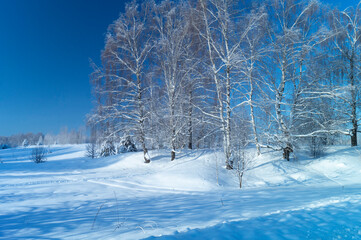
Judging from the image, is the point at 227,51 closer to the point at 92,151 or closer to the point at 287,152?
the point at 287,152

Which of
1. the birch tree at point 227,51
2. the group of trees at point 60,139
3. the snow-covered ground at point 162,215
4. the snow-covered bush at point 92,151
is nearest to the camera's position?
the snow-covered ground at point 162,215

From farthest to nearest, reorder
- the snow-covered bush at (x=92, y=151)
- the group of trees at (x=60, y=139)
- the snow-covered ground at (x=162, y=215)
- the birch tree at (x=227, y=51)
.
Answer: the group of trees at (x=60, y=139), the snow-covered bush at (x=92, y=151), the birch tree at (x=227, y=51), the snow-covered ground at (x=162, y=215)

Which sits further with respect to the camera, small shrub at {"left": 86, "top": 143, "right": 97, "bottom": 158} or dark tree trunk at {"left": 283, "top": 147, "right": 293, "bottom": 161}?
small shrub at {"left": 86, "top": 143, "right": 97, "bottom": 158}

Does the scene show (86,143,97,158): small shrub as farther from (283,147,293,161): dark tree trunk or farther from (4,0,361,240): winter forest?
(283,147,293,161): dark tree trunk

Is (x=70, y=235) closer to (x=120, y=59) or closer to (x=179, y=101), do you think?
(x=179, y=101)

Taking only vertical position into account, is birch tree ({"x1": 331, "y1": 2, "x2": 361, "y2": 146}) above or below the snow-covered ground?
above

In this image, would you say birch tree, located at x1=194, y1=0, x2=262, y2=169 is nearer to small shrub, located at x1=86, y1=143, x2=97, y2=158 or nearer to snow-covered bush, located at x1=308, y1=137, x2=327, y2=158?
snow-covered bush, located at x1=308, y1=137, x2=327, y2=158

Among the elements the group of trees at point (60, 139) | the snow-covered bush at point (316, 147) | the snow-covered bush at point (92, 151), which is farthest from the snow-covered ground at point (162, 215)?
the group of trees at point (60, 139)

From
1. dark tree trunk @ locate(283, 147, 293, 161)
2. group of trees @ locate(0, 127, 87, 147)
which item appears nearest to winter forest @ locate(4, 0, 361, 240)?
dark tree trunk @ locate(283, 147, 293, 161)

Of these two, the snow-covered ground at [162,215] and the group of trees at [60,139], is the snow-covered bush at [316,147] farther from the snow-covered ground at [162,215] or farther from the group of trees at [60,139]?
the group of trees at [60,139]

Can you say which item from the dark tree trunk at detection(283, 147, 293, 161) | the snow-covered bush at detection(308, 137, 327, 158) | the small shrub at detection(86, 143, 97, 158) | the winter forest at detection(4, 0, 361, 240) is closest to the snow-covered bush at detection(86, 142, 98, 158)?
the small shrub at detection(86, 143, 97, 158)

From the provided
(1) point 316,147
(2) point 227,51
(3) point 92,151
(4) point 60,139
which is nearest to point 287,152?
(1) point 316,147

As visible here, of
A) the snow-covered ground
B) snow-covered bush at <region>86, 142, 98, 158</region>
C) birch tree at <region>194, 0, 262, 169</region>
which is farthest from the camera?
snow-covered bush at <region>86, 142, 98, 158</region>

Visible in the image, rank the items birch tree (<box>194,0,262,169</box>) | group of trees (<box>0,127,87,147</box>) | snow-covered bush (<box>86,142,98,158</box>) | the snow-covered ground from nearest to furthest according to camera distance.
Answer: the snow-covered ground < birch tree (<box>194,0,262,169</box>) < snow-covered bush (<box>86,142,98,158</box>) < group of trees (<box>0,127,87,147</box>)
